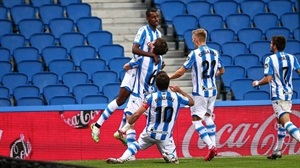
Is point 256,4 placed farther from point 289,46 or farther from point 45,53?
point 45,53

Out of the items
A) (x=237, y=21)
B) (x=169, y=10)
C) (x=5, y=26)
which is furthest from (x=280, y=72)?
(x=5, y=26)

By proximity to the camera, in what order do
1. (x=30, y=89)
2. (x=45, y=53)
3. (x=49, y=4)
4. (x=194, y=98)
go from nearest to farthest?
(x=194, y=98), (x=30, y=89), (x=45, y=53), (x=49, y=4)

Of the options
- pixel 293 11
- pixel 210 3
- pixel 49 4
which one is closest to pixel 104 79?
pixel 49 4

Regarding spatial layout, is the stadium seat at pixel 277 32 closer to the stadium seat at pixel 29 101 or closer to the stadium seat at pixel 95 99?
the stadium seat at pixel 95 99

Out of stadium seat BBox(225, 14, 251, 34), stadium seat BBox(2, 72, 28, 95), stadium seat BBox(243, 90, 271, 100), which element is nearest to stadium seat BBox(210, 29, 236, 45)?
stadium seat BBox(225, 14, 251, 34)

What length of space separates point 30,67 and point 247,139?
4.75 m

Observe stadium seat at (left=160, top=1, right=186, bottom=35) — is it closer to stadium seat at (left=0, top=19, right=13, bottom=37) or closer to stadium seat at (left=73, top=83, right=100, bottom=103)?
stadium seat at (left=0, top=19, right=13, bottom=37)

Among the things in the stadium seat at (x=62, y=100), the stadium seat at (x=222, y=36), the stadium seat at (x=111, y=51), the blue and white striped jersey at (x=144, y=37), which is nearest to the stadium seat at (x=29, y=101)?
the stadium seat at (x=62, y=100)

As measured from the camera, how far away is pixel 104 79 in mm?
20859

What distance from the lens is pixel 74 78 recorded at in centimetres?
2059

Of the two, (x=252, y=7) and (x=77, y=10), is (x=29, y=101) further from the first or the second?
(x=252, y=7)

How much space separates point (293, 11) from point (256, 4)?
37.0 inches

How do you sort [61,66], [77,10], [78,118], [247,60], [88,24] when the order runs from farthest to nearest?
[77,10] < [88,24] < [247,60] < [61,66] < [78,118]

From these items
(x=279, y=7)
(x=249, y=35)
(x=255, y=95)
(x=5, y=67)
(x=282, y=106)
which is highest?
(x=279, y=7)
